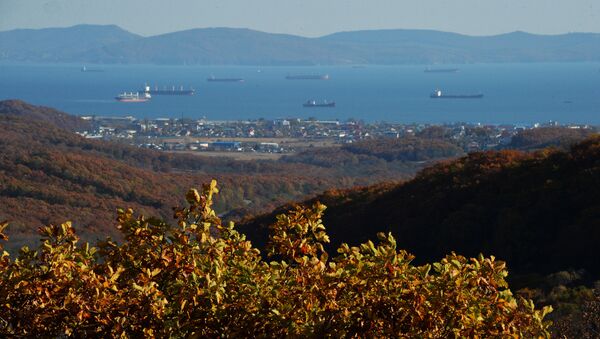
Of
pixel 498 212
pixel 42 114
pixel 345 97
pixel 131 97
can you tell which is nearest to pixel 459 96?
pixel 345 97

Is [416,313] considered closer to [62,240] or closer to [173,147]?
[62,240]

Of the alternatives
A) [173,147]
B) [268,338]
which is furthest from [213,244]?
[173,147]

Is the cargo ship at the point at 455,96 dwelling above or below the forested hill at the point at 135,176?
below

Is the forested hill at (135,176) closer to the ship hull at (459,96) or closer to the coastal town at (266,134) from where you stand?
the coastal town at (266,134)

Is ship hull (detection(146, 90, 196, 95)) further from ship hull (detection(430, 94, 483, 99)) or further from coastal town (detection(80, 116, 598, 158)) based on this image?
coastal town (detection(80, 116, 598, 158))

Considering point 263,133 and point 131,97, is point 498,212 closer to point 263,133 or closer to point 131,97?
point 263,133

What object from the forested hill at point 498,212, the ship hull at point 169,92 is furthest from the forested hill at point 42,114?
the ship hull at point 169,92

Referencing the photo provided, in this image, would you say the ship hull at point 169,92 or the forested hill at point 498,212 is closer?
the forested hill at point 498,212
